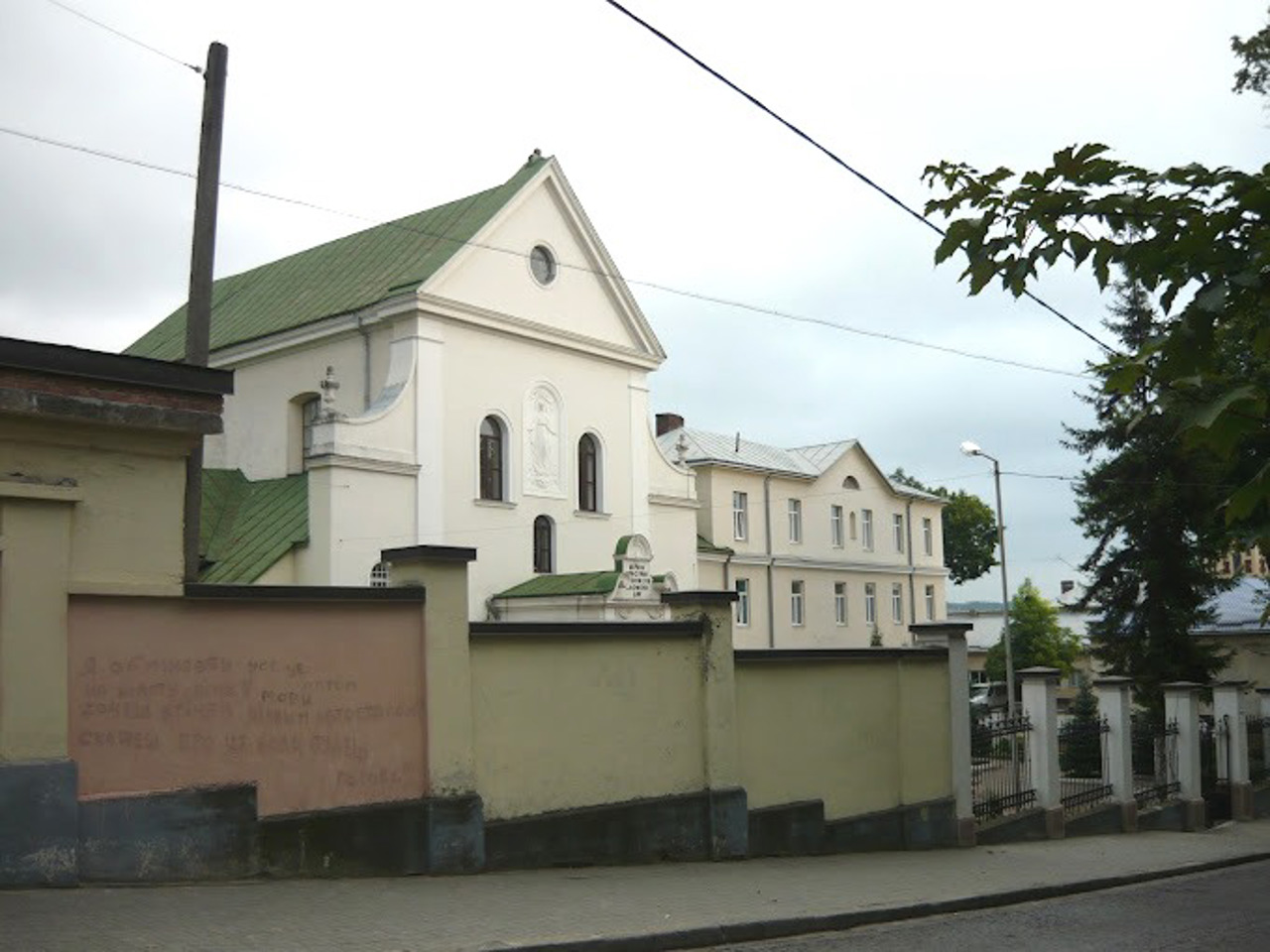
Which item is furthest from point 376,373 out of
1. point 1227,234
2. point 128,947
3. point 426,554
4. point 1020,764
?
point 1227,234

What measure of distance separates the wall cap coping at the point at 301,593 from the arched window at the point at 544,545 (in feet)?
65.0

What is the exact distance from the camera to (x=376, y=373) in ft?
101

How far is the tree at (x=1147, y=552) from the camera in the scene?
32.2 meters

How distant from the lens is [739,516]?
157ft

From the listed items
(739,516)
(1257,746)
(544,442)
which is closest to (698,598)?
(1257,746)

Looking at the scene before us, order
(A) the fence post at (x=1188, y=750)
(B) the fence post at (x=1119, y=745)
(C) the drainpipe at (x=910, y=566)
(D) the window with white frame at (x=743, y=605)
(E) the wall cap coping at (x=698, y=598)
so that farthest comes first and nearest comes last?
(C) the drainpipe at (x=910, y=566) < (D) the window with white frame at (x=743, y=605) < (A) the fence post at (x=1188, y=750) < (B) the fence post at (x=1119, y=745) < (E) the wall cap coping at (x=698, y=598)

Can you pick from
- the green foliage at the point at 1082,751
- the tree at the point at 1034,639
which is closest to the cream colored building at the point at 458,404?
the green foliage at the point at 1082,751

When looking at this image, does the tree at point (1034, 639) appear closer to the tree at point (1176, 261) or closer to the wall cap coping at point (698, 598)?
the wall cap coping at point (698, 598)

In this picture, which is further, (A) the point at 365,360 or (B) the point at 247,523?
(A) the point at 365,360

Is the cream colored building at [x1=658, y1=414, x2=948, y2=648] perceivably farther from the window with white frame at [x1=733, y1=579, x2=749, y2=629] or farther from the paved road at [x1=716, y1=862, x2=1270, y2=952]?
the paved road at [x1=716, y1=862, x2=1270, y2=952]

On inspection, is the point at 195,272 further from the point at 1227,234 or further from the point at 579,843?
the point at 1227,234

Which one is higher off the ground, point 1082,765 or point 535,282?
point 535,282

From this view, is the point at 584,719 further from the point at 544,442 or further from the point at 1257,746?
the point at 544,442

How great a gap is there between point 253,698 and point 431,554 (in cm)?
196
